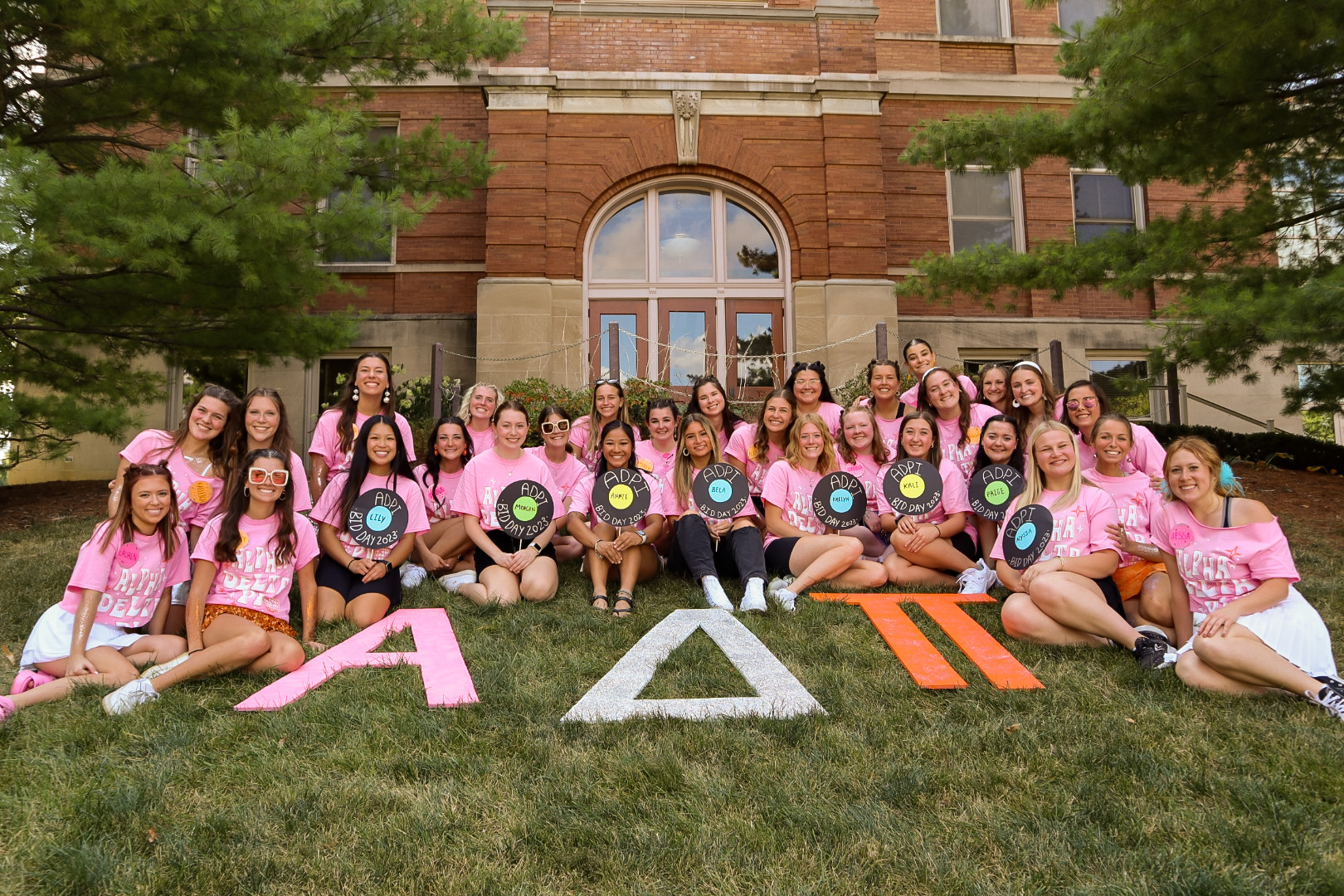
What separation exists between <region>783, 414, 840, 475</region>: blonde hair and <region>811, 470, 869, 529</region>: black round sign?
0.21 meters

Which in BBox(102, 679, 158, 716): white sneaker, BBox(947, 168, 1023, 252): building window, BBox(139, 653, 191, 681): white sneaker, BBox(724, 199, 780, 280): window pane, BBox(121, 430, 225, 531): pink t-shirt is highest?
BBox(947, 168, 1023, 252): building window

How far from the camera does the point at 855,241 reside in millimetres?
13898

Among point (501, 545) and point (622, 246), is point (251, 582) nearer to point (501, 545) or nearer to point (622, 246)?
point (501, 545)

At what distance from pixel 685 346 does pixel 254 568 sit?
10.6 meters

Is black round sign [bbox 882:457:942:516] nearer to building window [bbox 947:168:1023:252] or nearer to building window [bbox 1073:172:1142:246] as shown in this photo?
building window [bbox 947:168:1023:252]

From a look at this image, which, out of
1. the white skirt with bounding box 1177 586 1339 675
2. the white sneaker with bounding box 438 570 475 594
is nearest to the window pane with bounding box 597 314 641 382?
the white sneaker with bounding box 438 570 475 594

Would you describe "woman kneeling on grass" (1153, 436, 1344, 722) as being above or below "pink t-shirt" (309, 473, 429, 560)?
below

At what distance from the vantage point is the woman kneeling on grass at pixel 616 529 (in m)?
5.74

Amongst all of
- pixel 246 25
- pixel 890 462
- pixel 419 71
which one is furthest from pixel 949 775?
pixel 419 71

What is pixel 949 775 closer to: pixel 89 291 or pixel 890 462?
pixel 890 462

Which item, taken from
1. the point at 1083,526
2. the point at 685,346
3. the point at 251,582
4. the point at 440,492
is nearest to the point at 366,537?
the point at 251,582

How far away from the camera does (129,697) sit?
3.79 metres

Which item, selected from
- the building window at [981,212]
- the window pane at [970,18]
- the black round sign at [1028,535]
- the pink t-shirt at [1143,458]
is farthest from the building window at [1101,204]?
the black round sign at [1028,535]

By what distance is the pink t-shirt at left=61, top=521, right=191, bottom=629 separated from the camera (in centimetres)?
425
